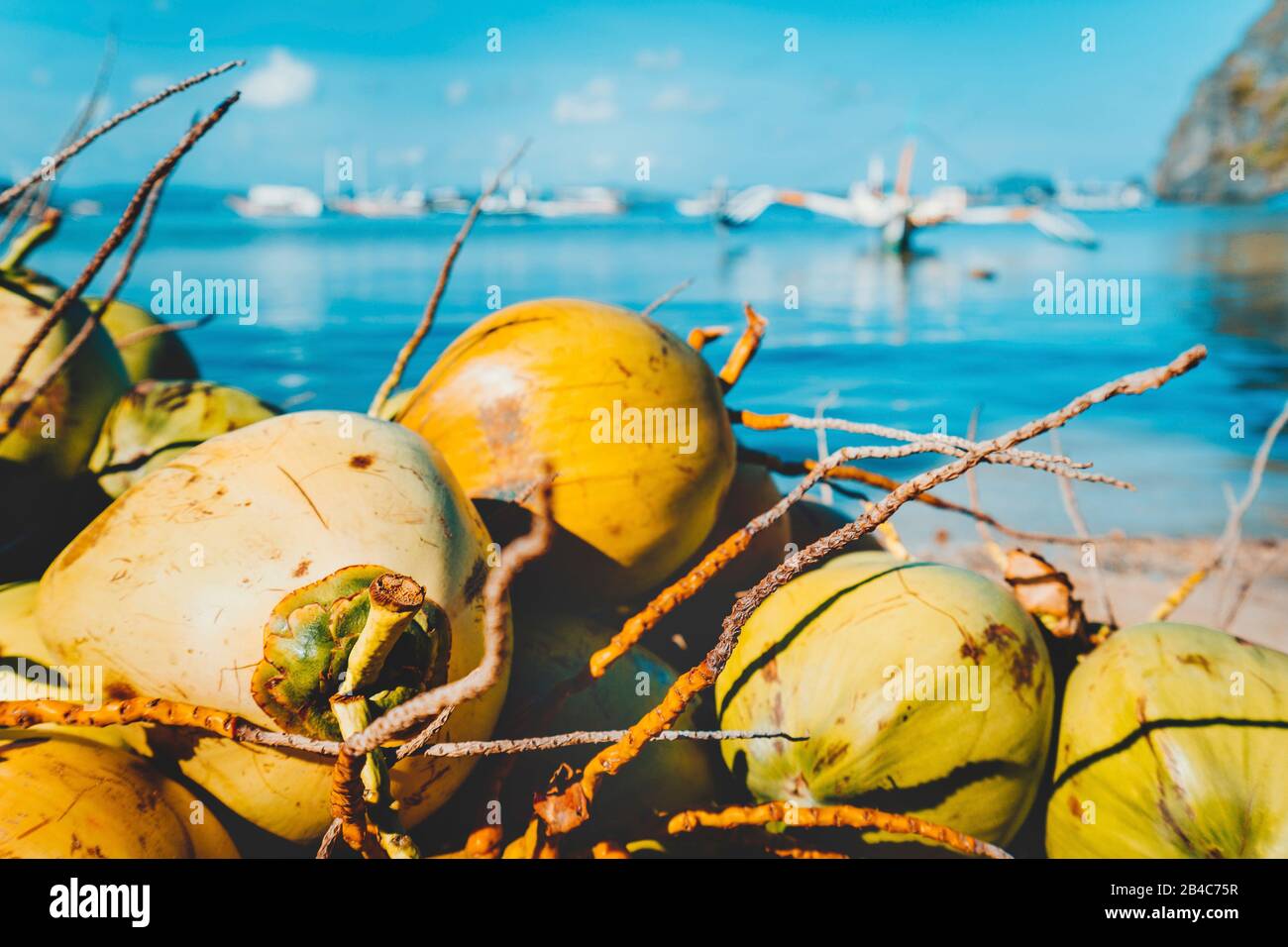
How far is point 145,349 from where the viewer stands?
7.39ft

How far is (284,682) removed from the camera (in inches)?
40.4

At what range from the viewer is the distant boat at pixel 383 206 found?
262 ft

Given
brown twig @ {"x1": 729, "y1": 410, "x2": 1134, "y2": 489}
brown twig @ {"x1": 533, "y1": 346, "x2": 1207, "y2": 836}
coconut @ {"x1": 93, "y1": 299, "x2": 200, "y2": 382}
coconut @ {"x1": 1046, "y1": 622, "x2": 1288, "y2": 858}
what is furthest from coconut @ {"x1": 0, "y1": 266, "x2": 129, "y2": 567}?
coconut @ {"x1": 1046, "y1": 622, "x2": 1288, "y2": 858}

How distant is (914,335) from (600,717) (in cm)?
1656

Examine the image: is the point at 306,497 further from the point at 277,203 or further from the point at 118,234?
the point at 277,203

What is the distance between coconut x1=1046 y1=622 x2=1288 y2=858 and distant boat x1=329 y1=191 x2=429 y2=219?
7823 centimetres

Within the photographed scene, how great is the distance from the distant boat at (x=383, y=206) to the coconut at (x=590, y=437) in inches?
3058

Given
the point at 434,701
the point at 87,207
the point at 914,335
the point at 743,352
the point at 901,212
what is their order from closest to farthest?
the point at 434,701 < the point at 743,352 < the point at 914,335 < the point at 901,212 < the point at 87,207

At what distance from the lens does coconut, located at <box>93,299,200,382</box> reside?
2193mm

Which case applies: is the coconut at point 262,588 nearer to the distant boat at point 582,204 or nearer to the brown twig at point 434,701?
the brown twig at point 434,701

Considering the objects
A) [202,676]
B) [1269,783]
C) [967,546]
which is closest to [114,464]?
[202,676]

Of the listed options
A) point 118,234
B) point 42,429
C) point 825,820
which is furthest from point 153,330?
point 825,820

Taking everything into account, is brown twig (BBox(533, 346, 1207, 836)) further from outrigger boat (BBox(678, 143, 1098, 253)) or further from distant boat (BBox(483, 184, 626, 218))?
distant boat (BBox(483, 184, 626, 218))
